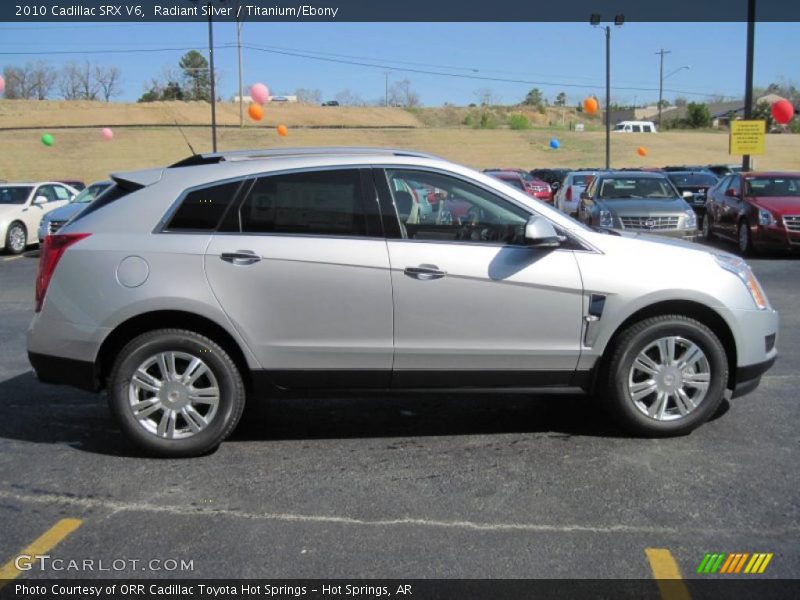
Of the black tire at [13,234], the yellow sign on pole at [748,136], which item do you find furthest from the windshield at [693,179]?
the black tire at [13,234]

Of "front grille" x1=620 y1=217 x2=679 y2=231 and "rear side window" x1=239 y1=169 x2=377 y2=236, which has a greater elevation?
"rear side window" x1=239 y1=169 x2=377 y2=236

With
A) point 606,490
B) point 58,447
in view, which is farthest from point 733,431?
point 58,447

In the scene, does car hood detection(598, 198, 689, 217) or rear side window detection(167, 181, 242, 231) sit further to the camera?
car hood detection(598, 198, 689, 217)

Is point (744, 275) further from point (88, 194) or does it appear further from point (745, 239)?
point (88, 194)

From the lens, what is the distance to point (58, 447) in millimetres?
5012

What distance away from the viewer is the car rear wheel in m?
14.7

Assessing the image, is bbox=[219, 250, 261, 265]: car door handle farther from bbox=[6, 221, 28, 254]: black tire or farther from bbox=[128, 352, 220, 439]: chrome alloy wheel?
bbox=[6, 221, 28, 254]: black tire

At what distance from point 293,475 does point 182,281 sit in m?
1.29

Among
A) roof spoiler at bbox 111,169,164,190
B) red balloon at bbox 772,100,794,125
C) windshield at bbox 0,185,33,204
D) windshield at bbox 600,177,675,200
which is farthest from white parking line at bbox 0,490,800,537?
red balloon at bbox 772,100,794,125

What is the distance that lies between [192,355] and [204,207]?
34.9 inches

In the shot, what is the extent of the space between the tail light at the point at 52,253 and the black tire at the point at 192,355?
2.06 ft

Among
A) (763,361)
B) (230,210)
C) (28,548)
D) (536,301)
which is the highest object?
(230,210)

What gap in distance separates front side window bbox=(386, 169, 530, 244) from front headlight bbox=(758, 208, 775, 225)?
35.8 feet

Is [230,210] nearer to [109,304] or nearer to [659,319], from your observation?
[109,304]
